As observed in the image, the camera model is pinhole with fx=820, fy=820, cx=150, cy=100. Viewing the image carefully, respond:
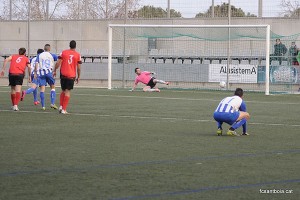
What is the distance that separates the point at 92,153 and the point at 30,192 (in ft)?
11.0

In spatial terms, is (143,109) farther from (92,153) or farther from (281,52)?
(281,52)

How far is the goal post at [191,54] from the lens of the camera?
3375 centimetres

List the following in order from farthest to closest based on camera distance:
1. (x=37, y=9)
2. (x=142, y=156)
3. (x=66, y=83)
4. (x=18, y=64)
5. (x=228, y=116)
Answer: (x=37, y=9), (x=18, y=64), (x=66, y=83), (x=228, y=116), (x=142, y=156)

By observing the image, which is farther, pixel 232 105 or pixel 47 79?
pixel 47 79

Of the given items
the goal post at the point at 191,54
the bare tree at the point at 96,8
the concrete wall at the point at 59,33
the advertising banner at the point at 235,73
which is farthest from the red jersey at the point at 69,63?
the bare tree at the point at 96,8

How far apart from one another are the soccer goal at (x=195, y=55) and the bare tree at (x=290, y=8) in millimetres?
1782

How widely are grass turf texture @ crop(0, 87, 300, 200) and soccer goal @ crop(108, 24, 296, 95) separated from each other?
1314cm

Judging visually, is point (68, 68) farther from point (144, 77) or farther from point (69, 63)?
point (144, 77)

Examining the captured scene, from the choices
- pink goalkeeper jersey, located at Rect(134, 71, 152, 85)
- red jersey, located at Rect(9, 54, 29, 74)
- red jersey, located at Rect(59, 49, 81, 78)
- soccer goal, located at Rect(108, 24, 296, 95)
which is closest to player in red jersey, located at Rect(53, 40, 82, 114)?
red jersey, located at Rect(59, 49, 81, 78)

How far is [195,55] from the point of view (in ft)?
119

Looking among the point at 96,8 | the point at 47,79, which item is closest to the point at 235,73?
the point at 47,79

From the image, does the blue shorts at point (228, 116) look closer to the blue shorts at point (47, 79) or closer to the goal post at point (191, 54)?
the blue shorts at point (47, 79)

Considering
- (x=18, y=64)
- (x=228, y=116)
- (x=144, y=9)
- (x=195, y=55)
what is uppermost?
(x=144, y=9)

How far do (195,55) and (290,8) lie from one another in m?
4.68
